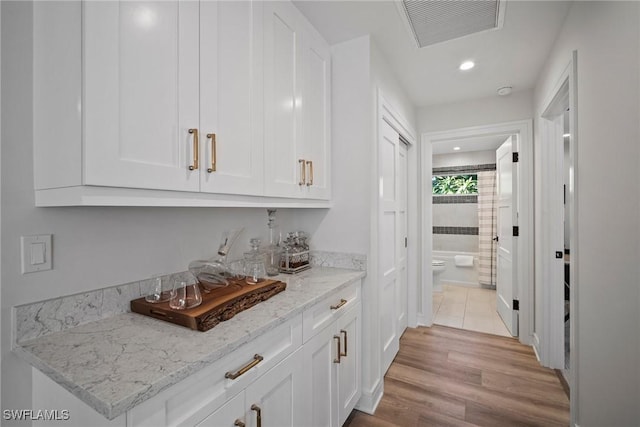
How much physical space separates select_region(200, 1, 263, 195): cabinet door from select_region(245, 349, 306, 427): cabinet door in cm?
71

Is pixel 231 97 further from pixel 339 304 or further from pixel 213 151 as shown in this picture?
pixel 339 304

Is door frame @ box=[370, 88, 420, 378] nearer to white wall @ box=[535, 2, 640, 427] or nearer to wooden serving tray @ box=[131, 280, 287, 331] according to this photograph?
wooden serving tray @ box=[131, 280, 287, 331]

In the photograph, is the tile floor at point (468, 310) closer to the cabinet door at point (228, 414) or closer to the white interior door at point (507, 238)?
the white interior door at point (507, 238)

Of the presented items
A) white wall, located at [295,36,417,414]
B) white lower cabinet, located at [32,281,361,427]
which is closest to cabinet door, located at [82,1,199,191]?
white lower cabinet, located at [32,281,361,427]

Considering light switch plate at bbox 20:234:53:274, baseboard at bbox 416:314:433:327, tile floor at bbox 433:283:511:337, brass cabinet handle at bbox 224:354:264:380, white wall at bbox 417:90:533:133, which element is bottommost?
tile floor at bbox 433:283:511:337

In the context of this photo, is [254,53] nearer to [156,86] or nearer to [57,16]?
[156,86]

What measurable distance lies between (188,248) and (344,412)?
4.00 feet

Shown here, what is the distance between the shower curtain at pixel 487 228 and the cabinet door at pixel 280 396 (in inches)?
170

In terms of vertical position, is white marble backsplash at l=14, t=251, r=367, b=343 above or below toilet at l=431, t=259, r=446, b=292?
above

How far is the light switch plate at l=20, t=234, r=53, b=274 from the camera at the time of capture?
34.8 inches

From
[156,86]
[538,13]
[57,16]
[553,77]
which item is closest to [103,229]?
[156,86]

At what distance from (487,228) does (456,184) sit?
3.27 feet

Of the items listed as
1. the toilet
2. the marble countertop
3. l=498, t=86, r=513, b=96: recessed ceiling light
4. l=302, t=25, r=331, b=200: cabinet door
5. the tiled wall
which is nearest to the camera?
the marble countertop

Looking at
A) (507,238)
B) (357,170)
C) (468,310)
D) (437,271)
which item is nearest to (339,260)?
(357,170)
